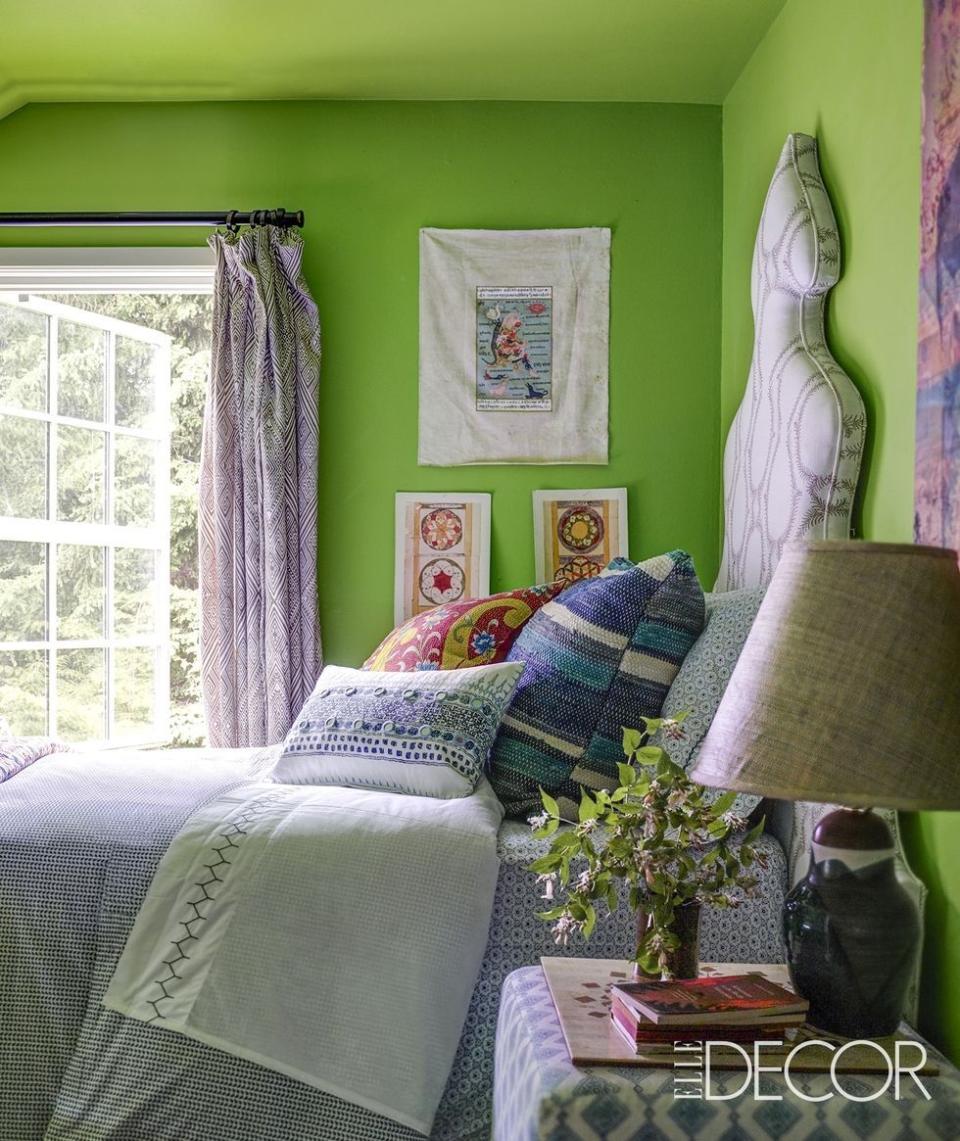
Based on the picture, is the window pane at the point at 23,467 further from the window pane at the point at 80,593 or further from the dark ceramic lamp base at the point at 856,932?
the dark ceramic lamp base at the point at 856,932

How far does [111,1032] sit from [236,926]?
0.27m

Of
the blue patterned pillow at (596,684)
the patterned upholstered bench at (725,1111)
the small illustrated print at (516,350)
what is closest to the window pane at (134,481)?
the small illustrated print at (516,350)

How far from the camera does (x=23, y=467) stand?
3.82 meters

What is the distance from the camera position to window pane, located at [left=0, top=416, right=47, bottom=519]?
3805mm

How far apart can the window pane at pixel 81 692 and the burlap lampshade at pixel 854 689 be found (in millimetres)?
2931

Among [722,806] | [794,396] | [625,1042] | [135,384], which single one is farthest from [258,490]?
[625,1042]

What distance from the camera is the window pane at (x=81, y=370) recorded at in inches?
153

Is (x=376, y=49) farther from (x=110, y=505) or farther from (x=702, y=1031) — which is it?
(x=702, y=1031)

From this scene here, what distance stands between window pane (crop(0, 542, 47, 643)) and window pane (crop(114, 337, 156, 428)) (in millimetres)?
548

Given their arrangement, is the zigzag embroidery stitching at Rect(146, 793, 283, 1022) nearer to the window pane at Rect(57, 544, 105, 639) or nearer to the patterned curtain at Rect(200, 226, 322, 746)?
the patterned curtain at Rect(200, 226, 322, 746)

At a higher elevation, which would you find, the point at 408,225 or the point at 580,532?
the point at 408,225

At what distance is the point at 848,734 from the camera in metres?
1.34

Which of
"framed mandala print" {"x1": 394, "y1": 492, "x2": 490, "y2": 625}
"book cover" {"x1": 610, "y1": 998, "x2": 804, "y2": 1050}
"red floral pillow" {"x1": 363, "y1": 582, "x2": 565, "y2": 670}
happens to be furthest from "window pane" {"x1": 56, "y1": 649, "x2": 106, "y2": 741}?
"book cover" {"x1": 610, "y1": 998, "x2": 804, "y2": 1050}

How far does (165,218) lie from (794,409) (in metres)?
2.04
